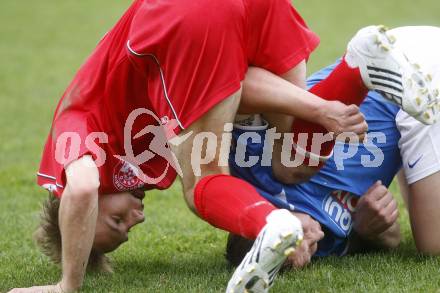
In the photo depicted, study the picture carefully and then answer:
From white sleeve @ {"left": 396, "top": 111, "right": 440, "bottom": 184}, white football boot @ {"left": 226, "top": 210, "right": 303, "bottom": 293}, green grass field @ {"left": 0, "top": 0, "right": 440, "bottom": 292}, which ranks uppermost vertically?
white football boot @ {"left": 226, "top": 210, "right": 303, "bottom": 293}

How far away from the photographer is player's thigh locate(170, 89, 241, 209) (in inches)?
137

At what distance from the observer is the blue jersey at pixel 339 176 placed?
4074 mm

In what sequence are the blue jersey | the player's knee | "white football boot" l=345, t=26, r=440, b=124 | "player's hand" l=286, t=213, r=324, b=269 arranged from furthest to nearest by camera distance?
1. the blue jersey
2. the player's knee
3. "player's hand" l=286, t=213, r=324, b=269
4. "white football boot" l=345, t=26, r=440, b=124

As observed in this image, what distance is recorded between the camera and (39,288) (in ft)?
12.0

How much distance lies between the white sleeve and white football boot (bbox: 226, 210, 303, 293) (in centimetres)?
118

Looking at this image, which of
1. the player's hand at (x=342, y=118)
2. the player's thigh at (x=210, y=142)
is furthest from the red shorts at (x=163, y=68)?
the player's hand at (x=342, y=118)

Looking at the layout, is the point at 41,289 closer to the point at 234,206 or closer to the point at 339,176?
the point at 234,206

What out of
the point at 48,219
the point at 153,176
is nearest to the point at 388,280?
the point at 153,176

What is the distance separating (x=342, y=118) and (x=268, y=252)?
0.73 metres

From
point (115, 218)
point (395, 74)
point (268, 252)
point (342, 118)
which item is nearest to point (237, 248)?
point (115, 218)

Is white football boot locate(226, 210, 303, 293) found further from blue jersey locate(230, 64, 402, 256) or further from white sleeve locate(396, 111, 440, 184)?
white sleeve locate(396, 111, 440, 184)

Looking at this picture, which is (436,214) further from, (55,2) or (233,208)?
(55,2)

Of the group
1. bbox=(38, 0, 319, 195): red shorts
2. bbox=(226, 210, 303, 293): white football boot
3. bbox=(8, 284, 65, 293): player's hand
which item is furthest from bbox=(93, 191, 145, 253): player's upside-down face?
bbox=(226, 210, 303, 293): white football boot

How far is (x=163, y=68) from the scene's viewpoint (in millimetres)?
3549
